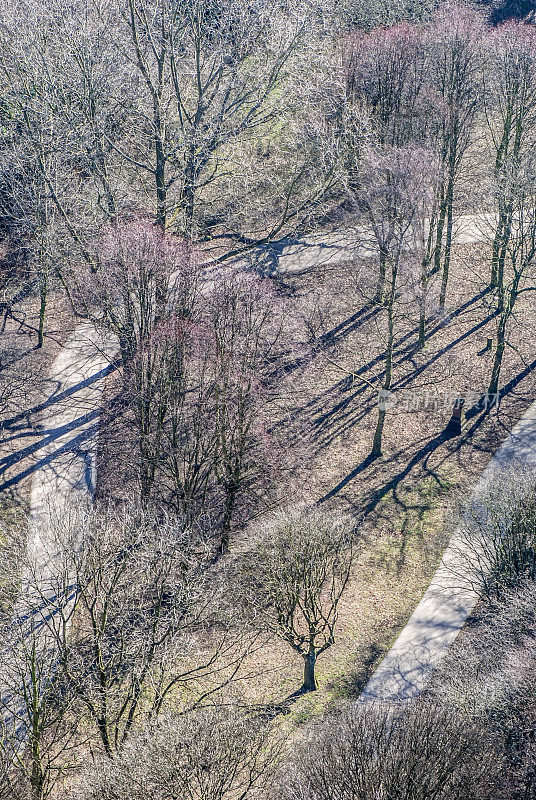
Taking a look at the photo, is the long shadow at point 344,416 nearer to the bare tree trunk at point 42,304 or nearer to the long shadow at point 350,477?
the long shadow at point 350,477

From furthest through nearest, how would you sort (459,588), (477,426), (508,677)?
(477,426), (459,588), (508,677)

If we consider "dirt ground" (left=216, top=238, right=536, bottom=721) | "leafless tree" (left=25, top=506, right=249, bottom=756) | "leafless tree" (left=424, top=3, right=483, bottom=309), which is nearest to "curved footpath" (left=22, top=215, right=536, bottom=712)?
"dirt ground" (left=216, top=238, right=536, bottom=721)

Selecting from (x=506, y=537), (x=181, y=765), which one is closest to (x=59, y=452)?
(x=506, y=537)

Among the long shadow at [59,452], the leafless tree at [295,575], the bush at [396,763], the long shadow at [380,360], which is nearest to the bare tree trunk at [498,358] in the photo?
the long shadow at [380,360]

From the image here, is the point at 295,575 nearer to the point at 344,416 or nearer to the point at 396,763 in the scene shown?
the point at 396,763

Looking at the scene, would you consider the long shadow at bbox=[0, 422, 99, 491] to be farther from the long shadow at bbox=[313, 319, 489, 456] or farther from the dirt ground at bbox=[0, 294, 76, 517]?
the long shadow at bbox=[313, 319, 489, 456]

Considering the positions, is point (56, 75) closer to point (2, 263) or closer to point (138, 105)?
point (138, 105)

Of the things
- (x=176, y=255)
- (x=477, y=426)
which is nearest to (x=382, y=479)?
(x=477, y=426)
